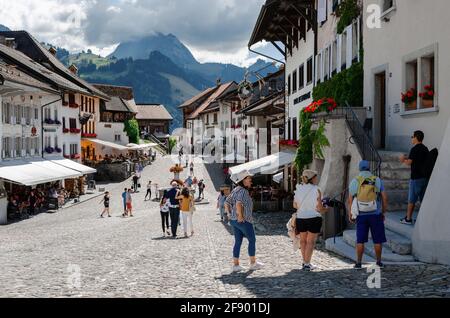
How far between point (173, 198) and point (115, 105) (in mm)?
60488

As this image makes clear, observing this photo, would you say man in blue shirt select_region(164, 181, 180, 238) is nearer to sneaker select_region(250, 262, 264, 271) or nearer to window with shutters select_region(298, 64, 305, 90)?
sneaker select_region(250, 262, 264, 271)

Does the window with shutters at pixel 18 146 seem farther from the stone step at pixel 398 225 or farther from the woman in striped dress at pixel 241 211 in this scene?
the woman in striped dress at pixel 241 211

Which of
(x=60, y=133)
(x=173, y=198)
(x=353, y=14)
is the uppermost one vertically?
(x=353, y=14)

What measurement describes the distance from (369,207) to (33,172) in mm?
25769

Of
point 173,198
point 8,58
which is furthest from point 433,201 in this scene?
point 8,58

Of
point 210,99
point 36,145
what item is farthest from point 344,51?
point 210,99

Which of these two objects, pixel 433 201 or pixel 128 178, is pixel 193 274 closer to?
pixel 433 201

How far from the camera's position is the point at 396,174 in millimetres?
13117

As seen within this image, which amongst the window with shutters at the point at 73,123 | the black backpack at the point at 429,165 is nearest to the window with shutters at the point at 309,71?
the black backpack at the point at 429,165

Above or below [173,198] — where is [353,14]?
above
